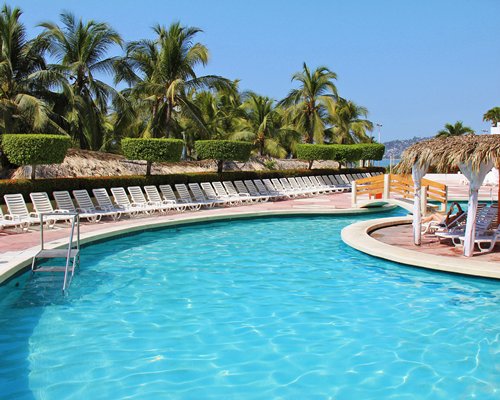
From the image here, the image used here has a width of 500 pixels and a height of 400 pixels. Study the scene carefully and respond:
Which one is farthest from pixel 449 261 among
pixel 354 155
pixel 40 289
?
pixel 354 155

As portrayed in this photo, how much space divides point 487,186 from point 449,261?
24920 mm

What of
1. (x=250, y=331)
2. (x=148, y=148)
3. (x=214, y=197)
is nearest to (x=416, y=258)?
(x=250, y=331)

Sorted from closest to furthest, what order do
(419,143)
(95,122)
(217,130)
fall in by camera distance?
(419,143) → (95,122) → (217,130)

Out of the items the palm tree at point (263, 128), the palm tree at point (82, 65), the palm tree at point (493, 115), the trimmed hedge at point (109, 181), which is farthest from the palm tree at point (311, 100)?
the palm tree at point (493, 115)

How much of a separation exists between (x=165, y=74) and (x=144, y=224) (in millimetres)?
12330

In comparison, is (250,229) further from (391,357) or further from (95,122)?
(95,122)

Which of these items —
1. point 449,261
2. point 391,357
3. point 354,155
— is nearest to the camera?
point 391,357

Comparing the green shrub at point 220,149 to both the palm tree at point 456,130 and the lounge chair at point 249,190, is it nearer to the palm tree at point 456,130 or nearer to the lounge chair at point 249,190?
the lounge chair at point 249,190

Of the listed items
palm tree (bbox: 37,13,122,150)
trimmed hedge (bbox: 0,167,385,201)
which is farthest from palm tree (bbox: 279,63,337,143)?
palm tree (bbox: 37,13,122,150)

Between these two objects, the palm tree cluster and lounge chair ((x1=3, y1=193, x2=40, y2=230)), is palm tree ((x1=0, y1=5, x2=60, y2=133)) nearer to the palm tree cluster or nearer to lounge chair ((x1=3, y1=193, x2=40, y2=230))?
the palm tree cluster

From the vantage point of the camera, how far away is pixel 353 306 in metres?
7.79

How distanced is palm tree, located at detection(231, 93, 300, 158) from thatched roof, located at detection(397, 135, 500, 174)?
22.0m

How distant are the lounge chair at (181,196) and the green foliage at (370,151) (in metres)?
15.5

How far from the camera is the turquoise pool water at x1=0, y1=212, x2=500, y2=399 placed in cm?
532
